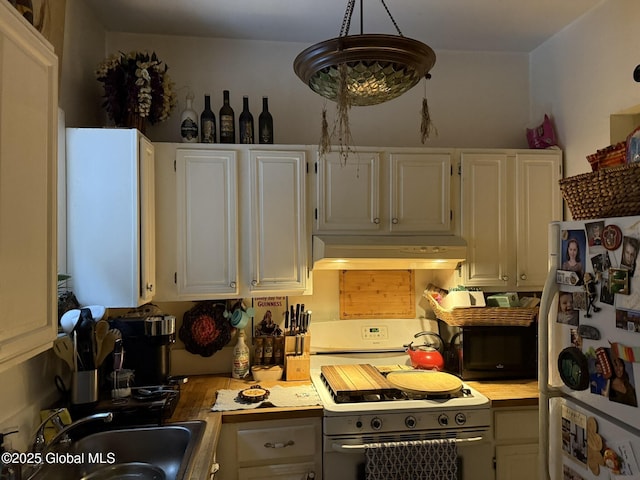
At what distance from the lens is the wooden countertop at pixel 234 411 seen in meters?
1.84

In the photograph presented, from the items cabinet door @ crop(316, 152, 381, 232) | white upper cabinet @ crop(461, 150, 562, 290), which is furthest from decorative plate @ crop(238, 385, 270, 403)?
white upper cabinet @ crop(461, 150, 562, 290)

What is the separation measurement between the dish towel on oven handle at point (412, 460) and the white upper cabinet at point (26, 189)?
4.56ft

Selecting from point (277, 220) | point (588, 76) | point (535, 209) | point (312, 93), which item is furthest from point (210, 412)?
point (588, 76)

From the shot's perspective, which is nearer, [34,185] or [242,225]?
[34,185]

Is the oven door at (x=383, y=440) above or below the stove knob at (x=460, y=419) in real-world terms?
below

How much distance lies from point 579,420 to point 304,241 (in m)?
1.40

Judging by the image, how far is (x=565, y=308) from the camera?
166cm

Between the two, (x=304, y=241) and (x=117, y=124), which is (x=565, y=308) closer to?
(x=304, y=241)

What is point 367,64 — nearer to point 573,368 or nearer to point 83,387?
point 573,368

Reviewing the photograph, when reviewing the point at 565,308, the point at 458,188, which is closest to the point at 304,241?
the point at 458,188

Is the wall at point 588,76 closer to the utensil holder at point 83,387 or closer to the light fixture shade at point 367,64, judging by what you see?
the light fixture shade at point 367,64

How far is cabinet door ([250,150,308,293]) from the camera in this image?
7.81 feet

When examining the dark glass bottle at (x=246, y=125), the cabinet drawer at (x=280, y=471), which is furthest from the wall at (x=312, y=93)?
the cabinet drawer at (x=280, y=471)

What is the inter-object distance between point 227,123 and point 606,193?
5.78 ft
